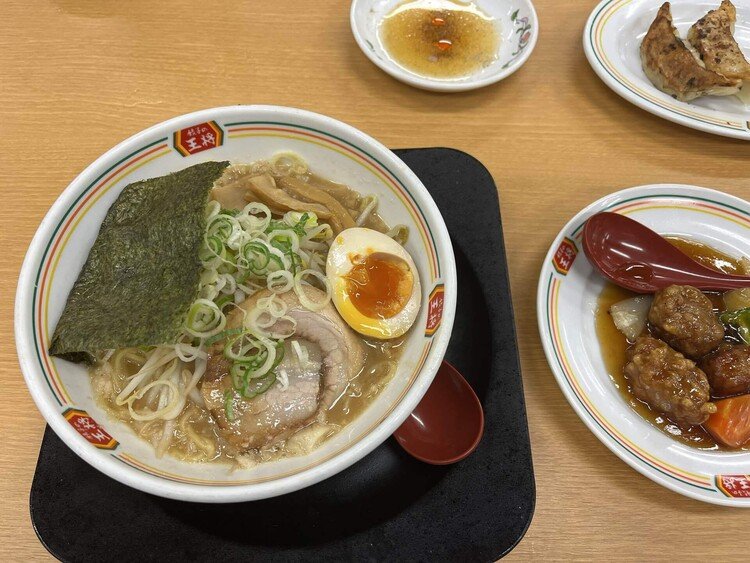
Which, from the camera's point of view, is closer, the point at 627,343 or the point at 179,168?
the point at 179,168

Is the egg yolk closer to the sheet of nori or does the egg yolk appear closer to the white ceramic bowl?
the white ceramic bowl

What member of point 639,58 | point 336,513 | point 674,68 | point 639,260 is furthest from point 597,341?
point 639,58

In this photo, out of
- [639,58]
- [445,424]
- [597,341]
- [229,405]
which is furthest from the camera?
[639,58]

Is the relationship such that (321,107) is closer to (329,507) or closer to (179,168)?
(179,168)

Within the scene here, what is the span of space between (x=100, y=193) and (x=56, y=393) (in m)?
0.46

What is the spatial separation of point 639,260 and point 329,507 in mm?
1130

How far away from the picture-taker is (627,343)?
1438mm

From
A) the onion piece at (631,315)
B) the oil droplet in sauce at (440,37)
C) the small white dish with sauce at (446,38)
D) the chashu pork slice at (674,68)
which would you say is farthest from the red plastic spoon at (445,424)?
the chashu pork slice at (674,68)

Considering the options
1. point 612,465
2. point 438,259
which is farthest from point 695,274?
point 438,259

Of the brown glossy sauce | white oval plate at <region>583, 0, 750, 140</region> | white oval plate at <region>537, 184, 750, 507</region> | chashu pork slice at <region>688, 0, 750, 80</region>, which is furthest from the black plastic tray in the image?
chashu pork slice at <region>688, 0, 750, 80</region>

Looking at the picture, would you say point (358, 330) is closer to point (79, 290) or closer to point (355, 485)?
point (355, 485)

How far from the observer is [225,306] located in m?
1.17

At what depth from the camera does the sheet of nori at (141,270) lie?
989 mm

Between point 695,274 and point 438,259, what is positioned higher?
point 438,259
